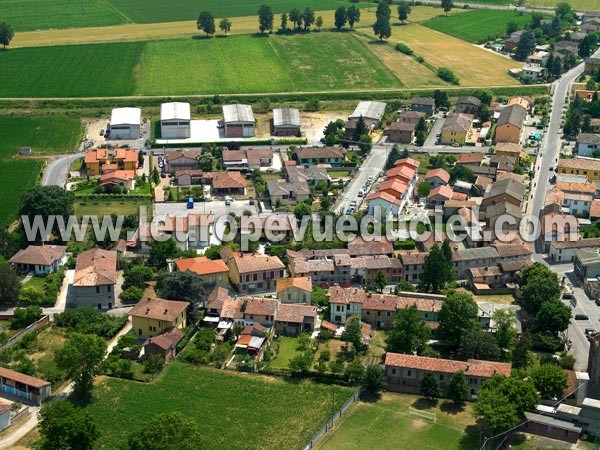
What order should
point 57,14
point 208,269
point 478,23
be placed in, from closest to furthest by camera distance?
point 208,269
point 57,14
point 478,23

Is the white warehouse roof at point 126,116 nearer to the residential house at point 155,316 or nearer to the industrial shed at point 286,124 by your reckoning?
the industrial shed at point 286,124

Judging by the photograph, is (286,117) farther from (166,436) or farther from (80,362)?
(166,436)

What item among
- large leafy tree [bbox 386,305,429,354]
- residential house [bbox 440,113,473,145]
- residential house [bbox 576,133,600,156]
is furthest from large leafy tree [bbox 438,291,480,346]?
residential house [bbox 440,113,473,145]

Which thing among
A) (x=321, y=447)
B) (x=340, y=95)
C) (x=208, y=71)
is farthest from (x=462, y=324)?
(x=208, y=71)

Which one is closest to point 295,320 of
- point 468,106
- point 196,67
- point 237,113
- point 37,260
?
point 37,260

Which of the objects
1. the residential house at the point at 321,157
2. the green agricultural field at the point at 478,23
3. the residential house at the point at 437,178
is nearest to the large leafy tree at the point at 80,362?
the residential house at the point at 437,178

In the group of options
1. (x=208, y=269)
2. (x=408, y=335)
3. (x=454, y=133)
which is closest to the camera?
(x=408, y=335)
